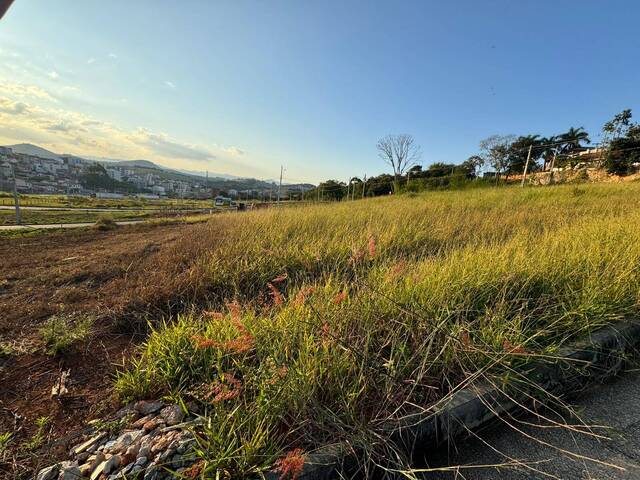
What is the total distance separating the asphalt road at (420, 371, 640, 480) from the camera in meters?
1.10

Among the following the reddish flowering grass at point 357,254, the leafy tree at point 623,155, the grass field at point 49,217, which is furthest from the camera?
the leafy tree at point 623,155

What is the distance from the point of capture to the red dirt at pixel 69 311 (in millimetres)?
1424

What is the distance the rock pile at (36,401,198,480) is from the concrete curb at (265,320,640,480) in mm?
393

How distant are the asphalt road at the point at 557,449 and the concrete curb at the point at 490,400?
0.07 m

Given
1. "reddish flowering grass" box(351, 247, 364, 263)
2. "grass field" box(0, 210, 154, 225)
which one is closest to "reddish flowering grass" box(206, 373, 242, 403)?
"reddish flowering grass" box(351, 247, 364, 263)

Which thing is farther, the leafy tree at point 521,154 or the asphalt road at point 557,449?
the leafy tree at point 521,154

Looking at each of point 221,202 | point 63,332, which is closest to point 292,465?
point 63,332

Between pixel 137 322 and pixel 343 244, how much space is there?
2.49 m

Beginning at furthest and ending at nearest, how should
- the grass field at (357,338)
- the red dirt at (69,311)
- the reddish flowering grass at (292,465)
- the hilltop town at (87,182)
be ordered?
the hilltop town at (87,182) → the red dirt at (69,311) → the grass field at (357,338) → the reddish flowering grass at (292,465)

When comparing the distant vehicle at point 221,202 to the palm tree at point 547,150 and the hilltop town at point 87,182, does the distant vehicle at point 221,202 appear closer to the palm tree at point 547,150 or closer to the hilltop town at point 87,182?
the hilltop town at point 87,182

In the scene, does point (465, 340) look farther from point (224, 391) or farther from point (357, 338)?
point (224, 391)

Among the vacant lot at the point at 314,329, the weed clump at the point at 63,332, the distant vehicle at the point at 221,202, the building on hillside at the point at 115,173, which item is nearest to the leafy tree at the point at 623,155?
the vacant lot at the point at 314,329

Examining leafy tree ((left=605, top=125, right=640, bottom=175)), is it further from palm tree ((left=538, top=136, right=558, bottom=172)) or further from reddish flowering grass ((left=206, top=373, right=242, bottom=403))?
reddish flowering grass ((left=206, top=373, right=242, bottom=403))

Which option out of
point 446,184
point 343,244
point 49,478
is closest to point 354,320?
point 49,478
